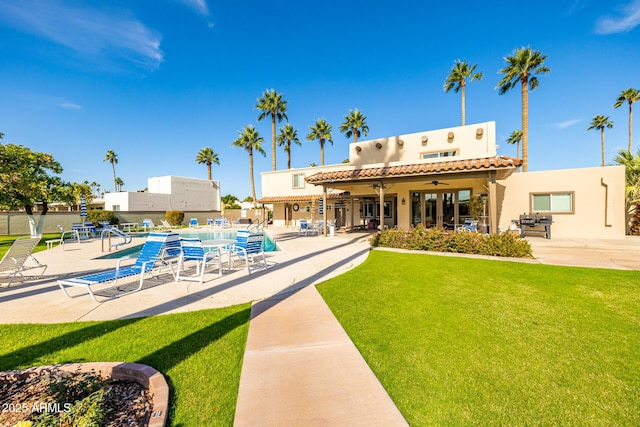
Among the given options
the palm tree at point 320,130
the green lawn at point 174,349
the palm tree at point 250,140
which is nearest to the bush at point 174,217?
the palm tree at point 250,140

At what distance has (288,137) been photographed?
4025 centimetres

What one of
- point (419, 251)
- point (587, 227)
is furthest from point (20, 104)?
point (587, 227)

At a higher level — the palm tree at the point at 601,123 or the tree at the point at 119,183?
the palm tree at the point at 601,123

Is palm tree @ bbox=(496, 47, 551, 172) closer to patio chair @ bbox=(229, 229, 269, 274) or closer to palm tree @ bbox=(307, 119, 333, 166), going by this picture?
palm tree @ bbox=(307, 119, 333, 166)

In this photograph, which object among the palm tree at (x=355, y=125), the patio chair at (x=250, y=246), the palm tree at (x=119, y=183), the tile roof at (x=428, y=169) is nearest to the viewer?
the patio chair at (x=250, y=246)

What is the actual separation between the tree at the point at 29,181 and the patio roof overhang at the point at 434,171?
1834 centimetres

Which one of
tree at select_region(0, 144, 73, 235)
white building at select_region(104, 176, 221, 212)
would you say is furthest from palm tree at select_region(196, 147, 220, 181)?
tree at select_region(0, 144, 73, 235)

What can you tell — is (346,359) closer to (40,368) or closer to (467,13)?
(40,368)

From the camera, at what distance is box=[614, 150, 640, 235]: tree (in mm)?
15211

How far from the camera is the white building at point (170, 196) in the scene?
37438mm

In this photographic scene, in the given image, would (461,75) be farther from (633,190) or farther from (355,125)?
(633,190)

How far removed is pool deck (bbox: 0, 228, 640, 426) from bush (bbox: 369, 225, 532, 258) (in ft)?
2.90

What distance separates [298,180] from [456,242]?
19.2 metres

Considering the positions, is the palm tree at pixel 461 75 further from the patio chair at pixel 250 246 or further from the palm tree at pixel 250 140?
the patio chair at pixel 250 246
